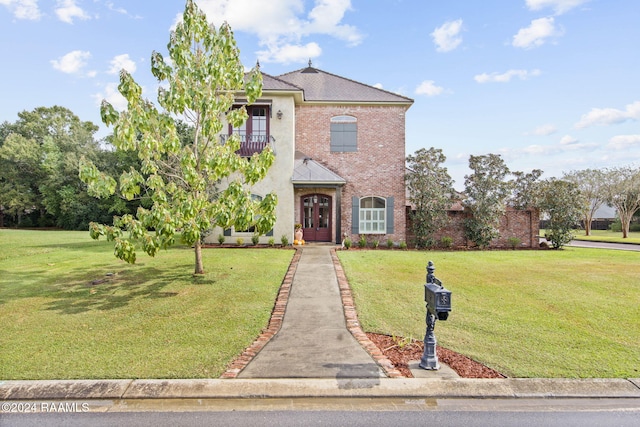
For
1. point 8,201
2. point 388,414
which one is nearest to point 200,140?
Result: point 388,414

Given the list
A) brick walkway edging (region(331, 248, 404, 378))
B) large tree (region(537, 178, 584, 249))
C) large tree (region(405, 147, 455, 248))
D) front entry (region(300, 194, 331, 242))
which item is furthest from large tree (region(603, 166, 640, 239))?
brick walkway edging (region(331, 248, 404, 378))

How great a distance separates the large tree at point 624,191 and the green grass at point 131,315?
33.3m

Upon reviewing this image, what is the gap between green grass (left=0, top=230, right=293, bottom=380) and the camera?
4867 millimetres

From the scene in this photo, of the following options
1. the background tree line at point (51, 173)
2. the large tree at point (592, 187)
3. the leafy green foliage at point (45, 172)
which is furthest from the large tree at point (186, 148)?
the large tree at point (592, 187)

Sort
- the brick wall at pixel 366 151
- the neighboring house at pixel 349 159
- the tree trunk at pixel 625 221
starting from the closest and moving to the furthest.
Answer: the neighboring house at pixel 349 159, the brick wall at pixel 366 151, the tree trunk at pixel 625 221

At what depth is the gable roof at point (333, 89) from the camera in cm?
1750

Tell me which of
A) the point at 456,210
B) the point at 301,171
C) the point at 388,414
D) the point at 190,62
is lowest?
the point at 388,414

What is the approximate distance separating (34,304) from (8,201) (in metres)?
36.7

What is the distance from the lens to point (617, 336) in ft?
19.4

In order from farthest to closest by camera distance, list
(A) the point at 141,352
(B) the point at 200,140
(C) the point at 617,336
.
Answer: (B) the point at 200,140, (C) the point at 617,336, (A) the point at 141,352

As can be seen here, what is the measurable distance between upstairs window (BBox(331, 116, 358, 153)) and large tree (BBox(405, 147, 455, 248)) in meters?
2.79

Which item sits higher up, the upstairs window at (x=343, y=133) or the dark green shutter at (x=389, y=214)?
the upstairs window at (x=343, y=133)

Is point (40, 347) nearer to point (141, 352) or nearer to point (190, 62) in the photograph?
point (141, 352)

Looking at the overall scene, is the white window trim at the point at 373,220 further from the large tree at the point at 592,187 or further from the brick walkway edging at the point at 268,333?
the large tree at the point at 592,187
